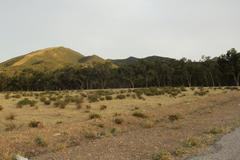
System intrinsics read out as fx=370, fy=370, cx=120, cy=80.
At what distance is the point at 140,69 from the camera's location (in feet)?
357

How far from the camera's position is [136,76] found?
10969cm

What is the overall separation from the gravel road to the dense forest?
77.8m

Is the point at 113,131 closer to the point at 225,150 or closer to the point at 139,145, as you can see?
the point at 139,145

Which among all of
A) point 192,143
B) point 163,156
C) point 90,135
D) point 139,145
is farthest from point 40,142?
point 192,143

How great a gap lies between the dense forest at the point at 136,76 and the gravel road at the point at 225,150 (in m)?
77.8

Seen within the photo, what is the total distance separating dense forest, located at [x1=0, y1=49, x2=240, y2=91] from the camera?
98162 mm

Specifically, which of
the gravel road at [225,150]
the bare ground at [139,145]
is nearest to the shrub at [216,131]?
the bare ground at [139,145]

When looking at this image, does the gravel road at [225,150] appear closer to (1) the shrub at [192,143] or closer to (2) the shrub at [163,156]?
(1) the shrub at [192,143]

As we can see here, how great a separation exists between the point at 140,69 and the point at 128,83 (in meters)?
13.4

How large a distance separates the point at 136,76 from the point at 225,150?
98.0 metres

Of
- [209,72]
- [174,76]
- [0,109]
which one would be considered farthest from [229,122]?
[174,76]

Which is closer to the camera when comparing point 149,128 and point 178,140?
point 178,140

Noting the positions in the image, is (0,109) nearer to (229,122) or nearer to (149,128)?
(149,128)

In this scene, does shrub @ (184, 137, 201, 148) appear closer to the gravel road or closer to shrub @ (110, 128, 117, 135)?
the gravel road
